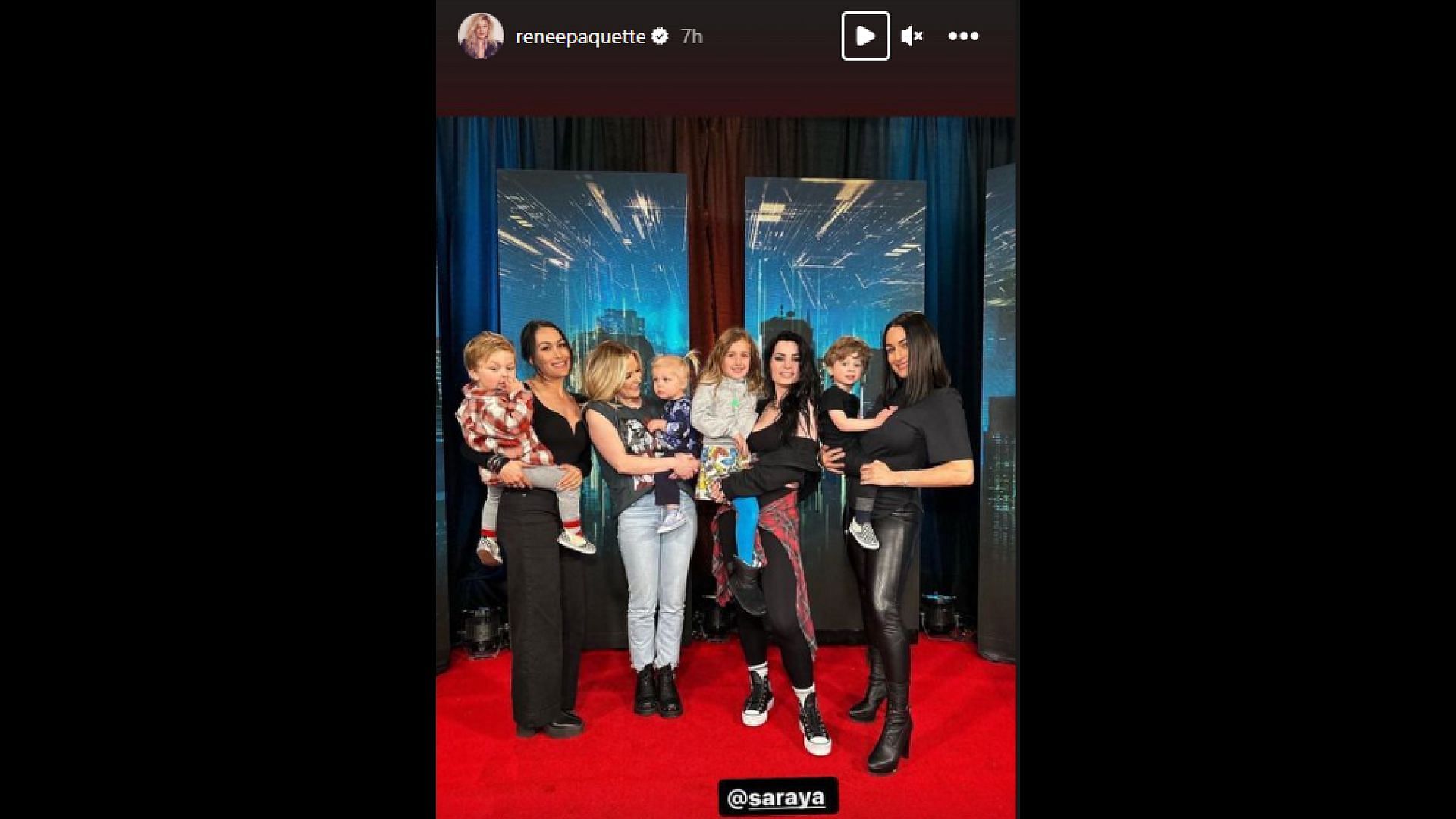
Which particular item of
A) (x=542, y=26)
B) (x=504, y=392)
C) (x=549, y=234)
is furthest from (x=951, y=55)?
(x=504, y=392)

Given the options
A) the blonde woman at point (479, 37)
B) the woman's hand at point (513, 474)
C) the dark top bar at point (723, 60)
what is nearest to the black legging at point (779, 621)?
the woman's hand at point (513, 474)

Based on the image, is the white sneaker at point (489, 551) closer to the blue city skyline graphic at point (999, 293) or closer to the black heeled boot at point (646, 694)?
the black heeled boot at point (646, 694)

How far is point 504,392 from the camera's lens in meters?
2.32

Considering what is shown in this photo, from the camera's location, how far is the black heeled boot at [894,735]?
88.0 inches

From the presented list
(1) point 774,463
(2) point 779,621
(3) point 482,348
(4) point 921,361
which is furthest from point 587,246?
(2) point 779,621

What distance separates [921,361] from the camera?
7.73 feet

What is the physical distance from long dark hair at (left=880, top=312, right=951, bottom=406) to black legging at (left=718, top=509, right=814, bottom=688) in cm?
65

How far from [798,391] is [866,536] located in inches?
21.0

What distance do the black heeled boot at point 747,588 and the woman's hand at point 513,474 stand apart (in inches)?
29.9

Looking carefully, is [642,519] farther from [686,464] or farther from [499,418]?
[499,418]

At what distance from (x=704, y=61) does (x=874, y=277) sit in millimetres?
851

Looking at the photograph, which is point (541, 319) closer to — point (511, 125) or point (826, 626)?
point (511, 125)

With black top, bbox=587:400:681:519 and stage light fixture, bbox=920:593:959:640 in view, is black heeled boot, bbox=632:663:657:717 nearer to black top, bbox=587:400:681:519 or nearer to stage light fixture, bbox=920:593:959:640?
black top, bbox=587:400:681:519
